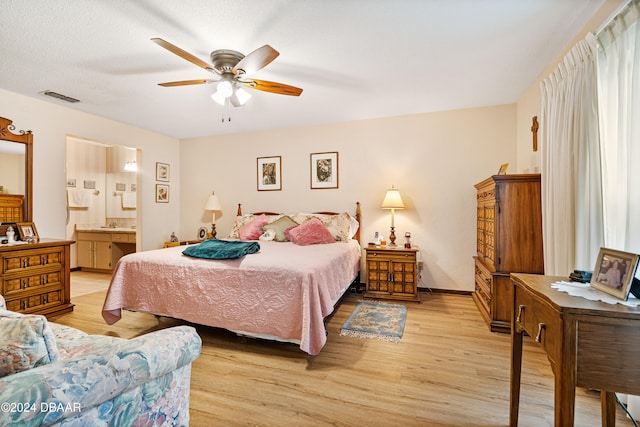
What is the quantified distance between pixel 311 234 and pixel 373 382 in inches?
80.4

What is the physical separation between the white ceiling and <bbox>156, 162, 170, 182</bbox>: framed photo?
4.66ft

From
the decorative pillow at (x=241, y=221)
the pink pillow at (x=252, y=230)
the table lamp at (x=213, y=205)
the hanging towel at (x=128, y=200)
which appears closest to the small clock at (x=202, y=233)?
the table lamp at (x=213, y=205)

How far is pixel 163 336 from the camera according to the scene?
1098 millimetres

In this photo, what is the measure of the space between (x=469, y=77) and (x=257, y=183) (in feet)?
11.1

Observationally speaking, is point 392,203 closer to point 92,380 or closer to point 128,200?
point 92,380

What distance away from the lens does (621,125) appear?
5.25 ft

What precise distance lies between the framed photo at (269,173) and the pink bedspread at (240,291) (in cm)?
209

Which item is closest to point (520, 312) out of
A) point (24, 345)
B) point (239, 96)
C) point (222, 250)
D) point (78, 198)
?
point (24, 345)

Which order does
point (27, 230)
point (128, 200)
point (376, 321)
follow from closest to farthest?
point (376, 321)
point (27, 230)
point (128, 200)

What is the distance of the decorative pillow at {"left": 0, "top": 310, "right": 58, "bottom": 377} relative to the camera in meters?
0.83

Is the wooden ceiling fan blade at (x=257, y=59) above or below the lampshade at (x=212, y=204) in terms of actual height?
above

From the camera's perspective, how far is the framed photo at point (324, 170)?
4363 mm

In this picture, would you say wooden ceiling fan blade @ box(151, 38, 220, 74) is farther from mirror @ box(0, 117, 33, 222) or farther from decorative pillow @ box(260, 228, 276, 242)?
mirror @ box(0, 117, 33, 222)

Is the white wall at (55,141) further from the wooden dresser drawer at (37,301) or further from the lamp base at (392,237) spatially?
the lamp base at (392,237)
